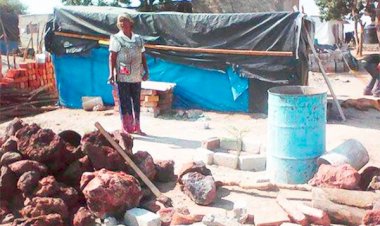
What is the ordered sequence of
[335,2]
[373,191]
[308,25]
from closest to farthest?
1. [373,191]
2. [308,25]
3. [335,2]

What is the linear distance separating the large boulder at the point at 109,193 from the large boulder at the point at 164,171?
0.83 metres

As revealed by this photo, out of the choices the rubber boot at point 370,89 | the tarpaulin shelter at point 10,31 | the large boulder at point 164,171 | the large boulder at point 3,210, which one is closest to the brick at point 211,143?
the large boulder at point 164,171

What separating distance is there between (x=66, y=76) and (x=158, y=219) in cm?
728

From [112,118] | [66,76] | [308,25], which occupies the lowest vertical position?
[112,118]

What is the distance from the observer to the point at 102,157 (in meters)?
4.66

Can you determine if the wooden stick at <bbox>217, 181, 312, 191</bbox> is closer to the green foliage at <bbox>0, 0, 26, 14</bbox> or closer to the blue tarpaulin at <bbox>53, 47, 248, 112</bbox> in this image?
the blue tarpaulin at <bbox>53, 47, 248, 112</bbox>

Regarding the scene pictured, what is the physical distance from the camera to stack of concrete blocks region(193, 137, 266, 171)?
566 centimetres

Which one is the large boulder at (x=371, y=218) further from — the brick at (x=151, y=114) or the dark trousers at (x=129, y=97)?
the brick at (x=151, y=114)

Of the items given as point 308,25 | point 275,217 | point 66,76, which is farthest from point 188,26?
point 275,217

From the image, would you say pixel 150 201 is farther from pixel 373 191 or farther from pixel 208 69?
pixel 208 69

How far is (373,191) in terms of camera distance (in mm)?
4316

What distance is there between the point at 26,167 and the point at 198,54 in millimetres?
5530

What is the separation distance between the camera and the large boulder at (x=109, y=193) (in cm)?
403

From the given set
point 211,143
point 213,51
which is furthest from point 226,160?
point 213,51
